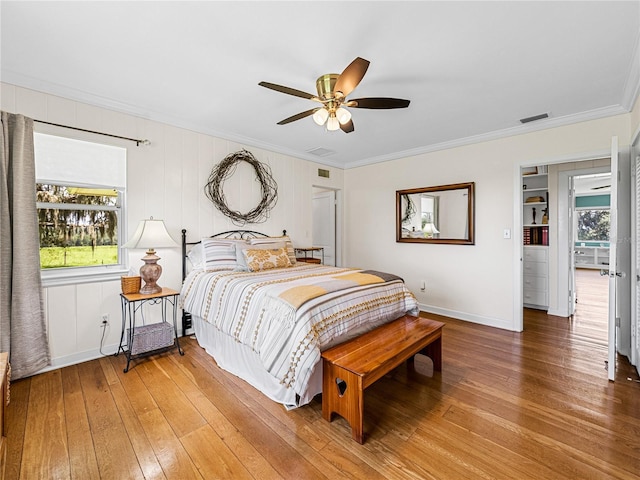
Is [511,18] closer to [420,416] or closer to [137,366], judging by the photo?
[420,416]

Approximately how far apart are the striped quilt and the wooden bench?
0.39 feet

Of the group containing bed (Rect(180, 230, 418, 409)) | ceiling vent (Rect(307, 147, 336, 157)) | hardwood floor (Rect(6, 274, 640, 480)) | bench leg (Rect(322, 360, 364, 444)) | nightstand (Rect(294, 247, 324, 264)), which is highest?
ceiling vent (Rect(307, 147, 336, 157))

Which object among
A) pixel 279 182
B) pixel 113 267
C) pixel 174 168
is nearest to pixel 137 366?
pixel 113 267

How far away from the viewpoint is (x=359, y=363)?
183cm

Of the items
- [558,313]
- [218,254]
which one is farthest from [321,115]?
[558,313]

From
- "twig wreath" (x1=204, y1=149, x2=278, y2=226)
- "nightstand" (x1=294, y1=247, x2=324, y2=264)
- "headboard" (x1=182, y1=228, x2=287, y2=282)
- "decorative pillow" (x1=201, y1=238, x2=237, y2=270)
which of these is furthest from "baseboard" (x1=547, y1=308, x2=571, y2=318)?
"decorative pillow" (x1=201, y1=238, x2=237, y2=270)

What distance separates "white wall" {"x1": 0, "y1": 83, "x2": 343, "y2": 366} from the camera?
2.65 meters

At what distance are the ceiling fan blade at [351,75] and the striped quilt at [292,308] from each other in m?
1.47

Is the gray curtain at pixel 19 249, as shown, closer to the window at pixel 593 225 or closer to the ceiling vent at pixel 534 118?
the ceiling vent at pixel 534 118

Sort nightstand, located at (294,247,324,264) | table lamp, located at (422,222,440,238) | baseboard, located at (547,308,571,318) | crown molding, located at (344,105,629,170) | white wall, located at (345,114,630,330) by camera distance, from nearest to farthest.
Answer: crown molding, located at (344,105,629,170), white wall, located at (345,114,630,330), baseboard, located at (547,308,571,318), table lamp, located at (422,222,440,238), nightstand, located at (294,247,324,264)

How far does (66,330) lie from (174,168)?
6.32ft

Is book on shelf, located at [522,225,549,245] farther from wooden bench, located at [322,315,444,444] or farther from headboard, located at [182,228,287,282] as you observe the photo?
headboard, located at [182,228,287,282]

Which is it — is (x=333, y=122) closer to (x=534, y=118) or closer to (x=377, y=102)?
(x=377, y=102)

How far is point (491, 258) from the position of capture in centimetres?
388
